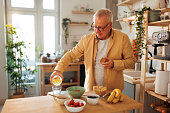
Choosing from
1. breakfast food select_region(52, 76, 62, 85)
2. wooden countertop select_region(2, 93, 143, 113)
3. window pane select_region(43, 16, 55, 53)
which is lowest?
wooden countertop select_region(2, 93, 143, 113)

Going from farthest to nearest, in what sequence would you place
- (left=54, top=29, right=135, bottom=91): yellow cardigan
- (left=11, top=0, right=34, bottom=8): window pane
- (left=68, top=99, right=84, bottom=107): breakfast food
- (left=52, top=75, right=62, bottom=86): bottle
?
(left=11, top=0, right=34, bottom=8): window pane, (left=54, top=29, right=135, bottom=91): yellow cardigan, (left=52, top=75, right=62, bottom=86): bottle, (left=68, top=99, right=84, bottom=107): breakfast food

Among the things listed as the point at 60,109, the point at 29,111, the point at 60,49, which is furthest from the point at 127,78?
the point at 60,49

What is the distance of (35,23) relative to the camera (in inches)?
171

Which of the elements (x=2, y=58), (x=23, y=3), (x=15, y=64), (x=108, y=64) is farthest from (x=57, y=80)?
(x=23, y=3)

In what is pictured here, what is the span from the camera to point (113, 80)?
1884 mm

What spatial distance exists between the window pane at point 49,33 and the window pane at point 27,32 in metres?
0.31

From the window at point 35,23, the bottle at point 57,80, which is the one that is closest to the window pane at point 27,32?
the window at point 35,23

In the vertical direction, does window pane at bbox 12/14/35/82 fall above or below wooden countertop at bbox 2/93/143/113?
above

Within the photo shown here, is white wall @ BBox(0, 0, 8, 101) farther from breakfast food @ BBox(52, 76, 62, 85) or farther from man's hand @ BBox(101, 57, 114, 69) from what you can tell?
man's hand @ BBox(101, 57, 114, 69)

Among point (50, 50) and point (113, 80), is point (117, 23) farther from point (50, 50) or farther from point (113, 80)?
point (113, 80)

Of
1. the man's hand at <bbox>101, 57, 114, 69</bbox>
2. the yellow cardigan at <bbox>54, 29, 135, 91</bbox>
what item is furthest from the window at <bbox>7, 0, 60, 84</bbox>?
the man's hand at <bbox>101, 57, 114, 69</bbox>

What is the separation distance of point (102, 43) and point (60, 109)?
91 cm

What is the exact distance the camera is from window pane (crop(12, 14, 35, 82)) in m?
4.20

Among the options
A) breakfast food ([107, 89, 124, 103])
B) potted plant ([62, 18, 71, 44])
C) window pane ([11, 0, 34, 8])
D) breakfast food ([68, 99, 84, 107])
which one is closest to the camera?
breakfast food ([68, 99, 84, 107])
